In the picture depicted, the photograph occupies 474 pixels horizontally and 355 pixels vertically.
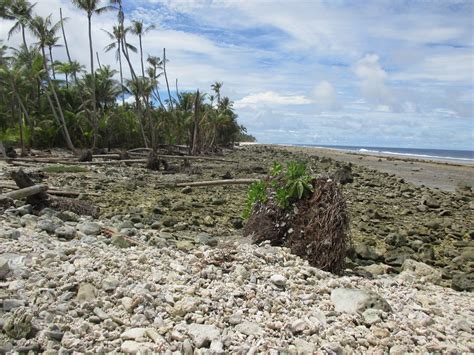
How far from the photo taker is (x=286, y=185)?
7.65m

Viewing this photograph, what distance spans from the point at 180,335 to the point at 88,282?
1.48m

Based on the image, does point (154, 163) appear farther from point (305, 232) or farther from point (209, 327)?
point (209, 327)

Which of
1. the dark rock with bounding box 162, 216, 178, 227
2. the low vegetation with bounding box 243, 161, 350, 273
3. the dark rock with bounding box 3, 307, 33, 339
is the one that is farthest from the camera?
the dark rock with bounding box 162, 216, 178, 227

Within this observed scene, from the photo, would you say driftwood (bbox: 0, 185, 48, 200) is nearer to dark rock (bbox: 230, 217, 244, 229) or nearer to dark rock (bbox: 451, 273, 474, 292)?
dark rock (bbox: 230, 217, 244, 229)

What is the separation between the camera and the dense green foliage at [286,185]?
745 centimetres

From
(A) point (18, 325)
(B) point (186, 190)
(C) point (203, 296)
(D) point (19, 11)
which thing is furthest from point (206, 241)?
(D) point (19, 11)

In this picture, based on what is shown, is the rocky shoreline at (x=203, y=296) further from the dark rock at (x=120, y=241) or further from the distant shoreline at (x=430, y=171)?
the distant shoreline at (x=430, y=171)

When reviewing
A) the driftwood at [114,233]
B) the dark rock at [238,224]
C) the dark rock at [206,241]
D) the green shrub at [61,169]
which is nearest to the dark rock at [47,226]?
the driftwood at [114,233]

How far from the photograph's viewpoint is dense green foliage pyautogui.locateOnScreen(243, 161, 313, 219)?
24.5 feet

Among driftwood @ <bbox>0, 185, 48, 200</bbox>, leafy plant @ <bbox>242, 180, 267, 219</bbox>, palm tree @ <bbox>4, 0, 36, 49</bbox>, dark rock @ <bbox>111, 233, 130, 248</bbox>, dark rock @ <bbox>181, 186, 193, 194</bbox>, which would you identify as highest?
palm tree @ <bbox>4, 0, 36, 49</bbox>

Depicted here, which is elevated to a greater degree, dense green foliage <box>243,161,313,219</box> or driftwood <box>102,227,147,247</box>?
dense green foliage <box>243,161,313,219</box>

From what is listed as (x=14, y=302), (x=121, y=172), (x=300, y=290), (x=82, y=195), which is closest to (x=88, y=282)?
(x=14, y=302)

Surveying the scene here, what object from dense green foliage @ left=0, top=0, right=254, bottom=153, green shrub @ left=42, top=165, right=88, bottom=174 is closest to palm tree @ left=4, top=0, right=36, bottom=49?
dense green foliage @ left=0, top=0, right=254, bottom=153

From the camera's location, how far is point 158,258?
20.4 ft
